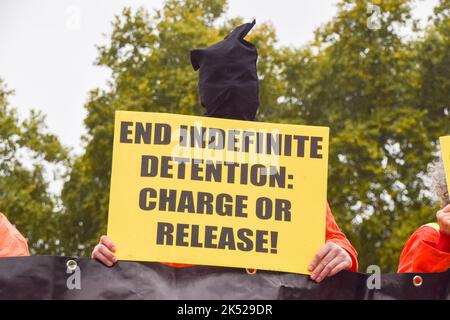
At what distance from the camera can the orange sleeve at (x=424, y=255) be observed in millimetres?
3291

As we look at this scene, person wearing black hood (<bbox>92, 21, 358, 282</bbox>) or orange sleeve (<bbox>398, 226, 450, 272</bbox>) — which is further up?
person wearing black hood (<bbox>92, 21, 358, 282</bbox>)

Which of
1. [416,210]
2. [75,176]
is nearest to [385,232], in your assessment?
[416,210]

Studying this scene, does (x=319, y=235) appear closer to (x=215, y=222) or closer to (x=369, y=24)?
(x=215, y=222)

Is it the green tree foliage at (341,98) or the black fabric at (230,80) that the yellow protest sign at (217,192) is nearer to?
the black fabric at (230,80)

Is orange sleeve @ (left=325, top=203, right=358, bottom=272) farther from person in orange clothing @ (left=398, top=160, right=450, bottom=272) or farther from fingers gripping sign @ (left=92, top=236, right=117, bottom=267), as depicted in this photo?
fingers gripping sign @ (left=92, top=236, right=117, bottom=267)

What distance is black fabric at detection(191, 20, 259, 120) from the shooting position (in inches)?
140

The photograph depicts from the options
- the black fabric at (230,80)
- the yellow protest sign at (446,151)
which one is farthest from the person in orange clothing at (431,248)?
the black fabric at (230,80)

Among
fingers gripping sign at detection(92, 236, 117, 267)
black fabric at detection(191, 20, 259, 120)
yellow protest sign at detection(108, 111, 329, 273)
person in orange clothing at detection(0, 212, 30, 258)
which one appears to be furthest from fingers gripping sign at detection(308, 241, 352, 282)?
person in orange clothing at detection(0, 212, 30, 258)

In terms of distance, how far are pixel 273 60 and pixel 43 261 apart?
48.2ft

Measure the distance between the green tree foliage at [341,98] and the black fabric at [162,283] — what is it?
1128 centimetres

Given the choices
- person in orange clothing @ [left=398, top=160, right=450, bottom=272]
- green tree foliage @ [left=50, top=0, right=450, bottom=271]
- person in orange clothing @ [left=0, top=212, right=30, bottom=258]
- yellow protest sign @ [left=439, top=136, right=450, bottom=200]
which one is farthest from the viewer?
green tree foliage @ [left=50, top=0, right=450, bottom=271]

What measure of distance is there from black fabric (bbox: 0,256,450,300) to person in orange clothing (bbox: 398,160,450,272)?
309mm

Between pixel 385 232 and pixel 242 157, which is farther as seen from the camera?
pixel 385 232
